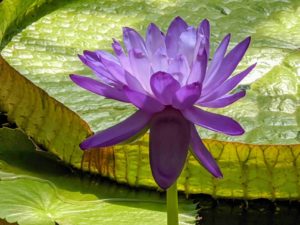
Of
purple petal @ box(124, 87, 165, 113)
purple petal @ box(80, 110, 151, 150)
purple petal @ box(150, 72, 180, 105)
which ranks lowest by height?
purple petal @ box(80, 110, 151, 150)

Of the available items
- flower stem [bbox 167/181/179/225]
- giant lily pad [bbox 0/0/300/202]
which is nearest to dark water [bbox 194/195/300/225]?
giant lily pad [bbox 0/0/300/202]

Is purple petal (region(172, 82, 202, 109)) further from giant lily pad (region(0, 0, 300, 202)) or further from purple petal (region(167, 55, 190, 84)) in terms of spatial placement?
giant lily pad (region(0, 0, 300, 202))

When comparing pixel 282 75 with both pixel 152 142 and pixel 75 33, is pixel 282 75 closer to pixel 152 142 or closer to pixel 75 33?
pixel 75 33

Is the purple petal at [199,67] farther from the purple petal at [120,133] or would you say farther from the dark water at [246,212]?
the dark water at [246,212]

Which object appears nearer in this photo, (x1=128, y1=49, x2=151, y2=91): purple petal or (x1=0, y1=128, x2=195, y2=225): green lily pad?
(x1=128, y1=49, x2=151, y2=91): purple petal

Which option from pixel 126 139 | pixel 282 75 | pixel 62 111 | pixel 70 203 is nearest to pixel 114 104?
pixel 62 111

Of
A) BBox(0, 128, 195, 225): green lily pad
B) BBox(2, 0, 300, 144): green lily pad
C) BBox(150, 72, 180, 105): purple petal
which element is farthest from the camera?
BBox(2, 0, 300, 144): green lily pad

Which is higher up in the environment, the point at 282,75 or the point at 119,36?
the point at 119,36

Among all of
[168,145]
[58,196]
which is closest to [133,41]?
[168,145]
